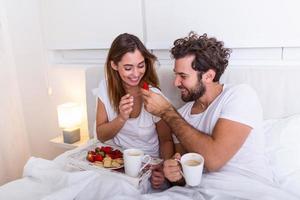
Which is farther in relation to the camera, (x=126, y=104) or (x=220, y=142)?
(x=126, y=104)

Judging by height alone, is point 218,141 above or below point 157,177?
above

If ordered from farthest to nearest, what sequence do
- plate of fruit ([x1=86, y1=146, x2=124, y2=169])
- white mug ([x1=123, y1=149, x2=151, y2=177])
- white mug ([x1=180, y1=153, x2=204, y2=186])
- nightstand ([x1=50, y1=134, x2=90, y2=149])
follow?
nightstand ([x1=50, y1=134, x2=90, y2=149]) → plate of fruit ([x1=86, y1=146, x2=124, y2=169]) → white mug ([x1=123, y1=149, x2=151, y2=177]) → white mug ([x1=180, y1=153, x2=204, y2=186])

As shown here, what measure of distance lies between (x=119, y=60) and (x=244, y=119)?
663 millimetres

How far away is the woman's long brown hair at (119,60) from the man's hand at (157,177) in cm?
45

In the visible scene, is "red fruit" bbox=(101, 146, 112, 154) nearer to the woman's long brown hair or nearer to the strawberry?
the strawberry

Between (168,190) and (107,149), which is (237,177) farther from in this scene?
(107,149)

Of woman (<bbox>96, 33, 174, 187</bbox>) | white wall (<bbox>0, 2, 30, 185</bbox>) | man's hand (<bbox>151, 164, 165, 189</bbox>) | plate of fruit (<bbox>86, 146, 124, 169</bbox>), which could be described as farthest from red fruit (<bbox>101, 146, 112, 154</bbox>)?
white wall (<bbox>0, 2, 30, 185</bbox>)

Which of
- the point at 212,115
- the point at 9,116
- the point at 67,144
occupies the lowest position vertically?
the point at 67,144

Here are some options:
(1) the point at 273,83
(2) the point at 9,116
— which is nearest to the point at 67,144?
(2) the point at 9,116

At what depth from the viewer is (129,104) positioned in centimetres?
140

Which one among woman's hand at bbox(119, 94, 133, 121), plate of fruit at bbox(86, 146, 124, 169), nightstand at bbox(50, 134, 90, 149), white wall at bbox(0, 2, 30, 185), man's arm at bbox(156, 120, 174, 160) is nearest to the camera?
plate of fruit at bbox(86, 146, 124, 169)

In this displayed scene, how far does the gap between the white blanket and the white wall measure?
934 mm

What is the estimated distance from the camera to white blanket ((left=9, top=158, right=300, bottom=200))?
1.07 meters

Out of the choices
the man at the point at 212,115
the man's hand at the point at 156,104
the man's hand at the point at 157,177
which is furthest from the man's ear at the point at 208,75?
the man's hand at the point at 157,177
